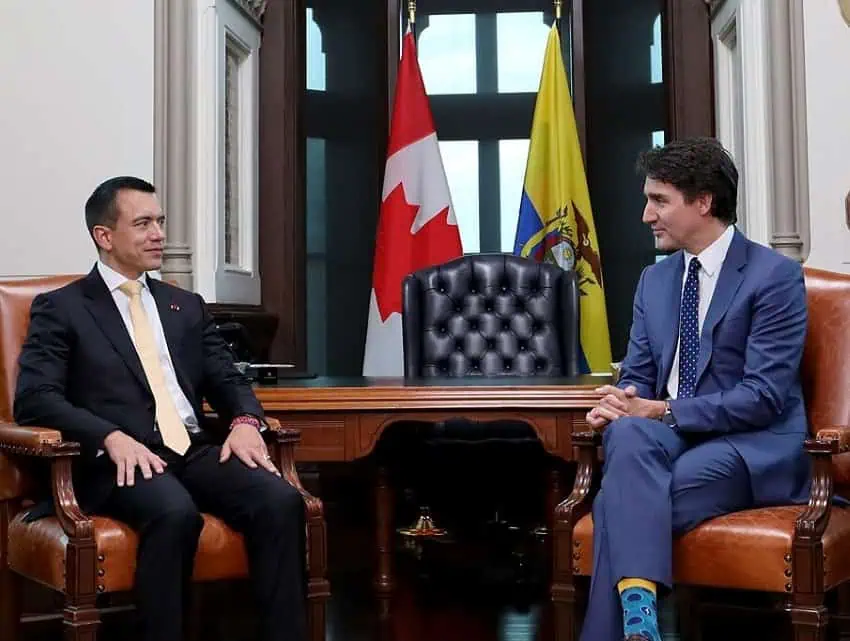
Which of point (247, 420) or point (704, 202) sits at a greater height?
point (704, 202)

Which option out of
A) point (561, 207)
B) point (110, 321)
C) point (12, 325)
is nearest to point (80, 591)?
point (110, 321)

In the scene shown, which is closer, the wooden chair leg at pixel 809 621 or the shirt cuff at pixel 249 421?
the wooden chair leg at pixel 809 621

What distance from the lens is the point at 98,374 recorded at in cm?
243

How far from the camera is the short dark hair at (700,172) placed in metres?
2.38

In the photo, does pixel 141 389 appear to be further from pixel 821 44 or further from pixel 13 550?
pixel 821 44

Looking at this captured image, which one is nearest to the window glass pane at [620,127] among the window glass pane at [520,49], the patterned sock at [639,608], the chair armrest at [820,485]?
the window glass pane at [520,49]

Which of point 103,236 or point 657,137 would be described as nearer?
point 103,236

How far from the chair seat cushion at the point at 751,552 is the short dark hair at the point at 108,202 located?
4.36 feet

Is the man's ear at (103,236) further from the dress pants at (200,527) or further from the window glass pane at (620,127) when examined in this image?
the window glass pane at (620,127)

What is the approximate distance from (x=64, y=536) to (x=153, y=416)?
1.23 feet

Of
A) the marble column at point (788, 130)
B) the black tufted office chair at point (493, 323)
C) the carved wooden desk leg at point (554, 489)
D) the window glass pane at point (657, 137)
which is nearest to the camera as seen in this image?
the carved wooden desk leg at point (554, 489)

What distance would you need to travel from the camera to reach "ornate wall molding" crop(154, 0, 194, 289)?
160 inches

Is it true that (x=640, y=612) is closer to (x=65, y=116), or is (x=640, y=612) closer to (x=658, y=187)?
(x=658, y=187)

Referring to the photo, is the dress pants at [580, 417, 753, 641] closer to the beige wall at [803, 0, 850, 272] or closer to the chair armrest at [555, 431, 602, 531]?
the chair armrest at [555, 431, 602, 531]
